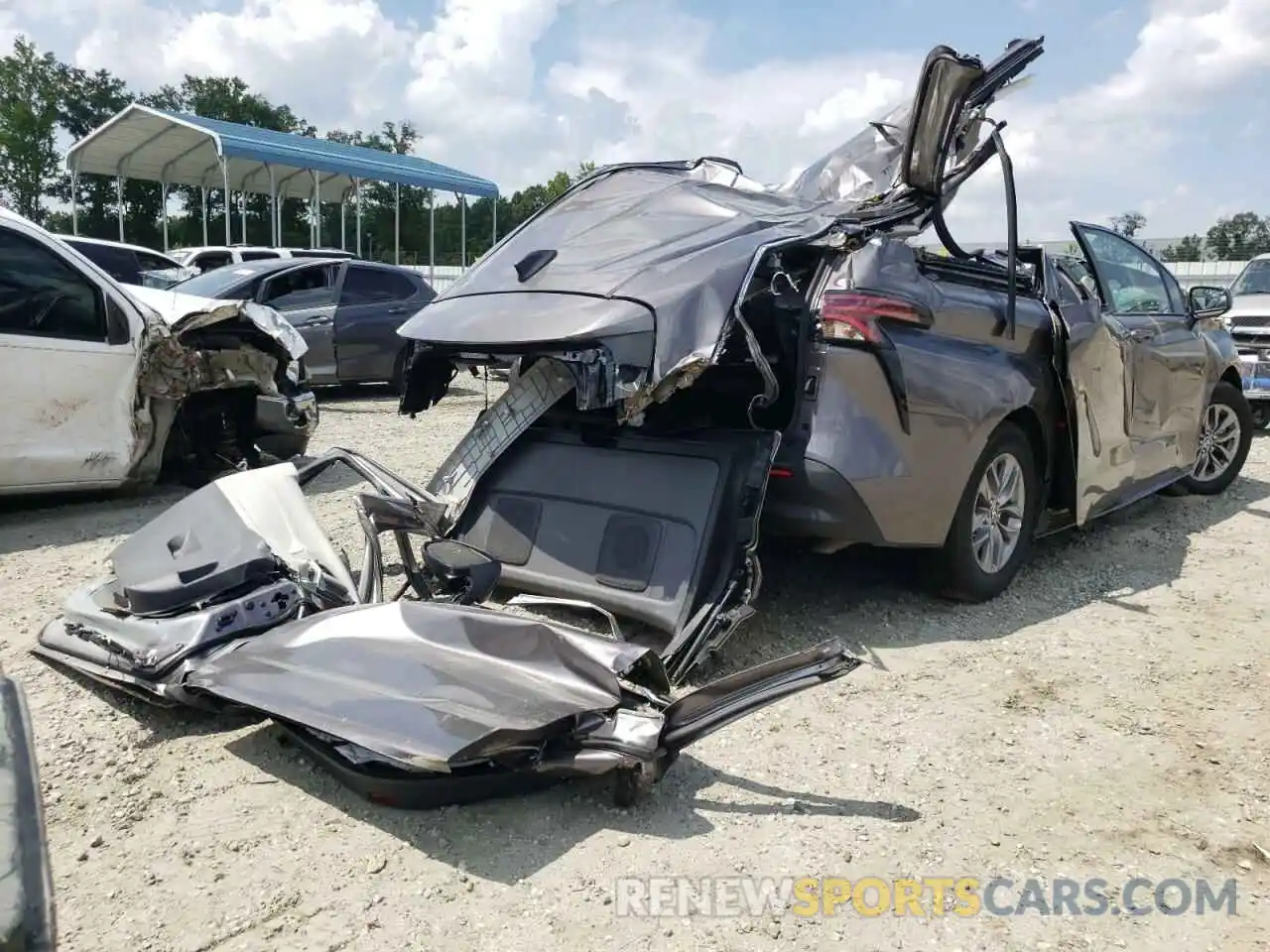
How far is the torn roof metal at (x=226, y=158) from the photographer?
2167 centimetres

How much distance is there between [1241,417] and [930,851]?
6.17 meters

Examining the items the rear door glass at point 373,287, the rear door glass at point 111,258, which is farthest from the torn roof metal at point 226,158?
the rear door glass at point 373,287

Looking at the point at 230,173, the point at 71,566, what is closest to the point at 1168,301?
the point at 71,566

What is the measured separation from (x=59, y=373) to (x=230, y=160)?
1981cm

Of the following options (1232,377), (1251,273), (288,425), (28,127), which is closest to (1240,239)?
(1251,273)

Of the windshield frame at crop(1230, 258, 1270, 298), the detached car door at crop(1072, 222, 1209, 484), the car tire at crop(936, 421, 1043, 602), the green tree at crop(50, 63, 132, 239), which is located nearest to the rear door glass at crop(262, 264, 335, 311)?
the detached car door at crop(1072, 222, 1209, 484)

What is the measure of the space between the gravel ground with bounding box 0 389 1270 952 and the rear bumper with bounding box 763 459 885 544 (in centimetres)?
52

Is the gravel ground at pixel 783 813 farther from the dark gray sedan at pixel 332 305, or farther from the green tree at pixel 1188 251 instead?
the green tree at pixel 1188 251

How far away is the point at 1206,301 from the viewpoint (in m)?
6.70

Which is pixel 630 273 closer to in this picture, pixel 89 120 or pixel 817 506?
pixel 817 506

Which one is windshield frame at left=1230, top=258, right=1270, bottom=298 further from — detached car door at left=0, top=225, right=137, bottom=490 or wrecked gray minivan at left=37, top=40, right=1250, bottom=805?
detached car door at left=0, top=225, right=137, bottom=490

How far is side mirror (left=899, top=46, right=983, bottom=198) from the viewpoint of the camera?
401cm

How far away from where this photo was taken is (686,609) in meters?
3.54

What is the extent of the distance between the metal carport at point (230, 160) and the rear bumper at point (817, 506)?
780 inches
